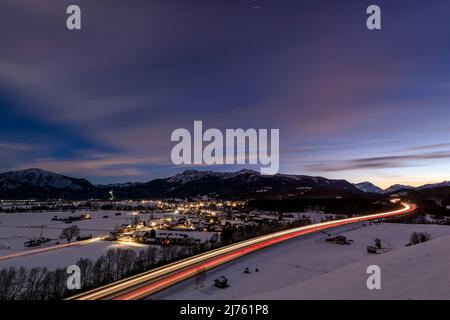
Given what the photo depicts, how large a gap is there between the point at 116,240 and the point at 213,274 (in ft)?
150

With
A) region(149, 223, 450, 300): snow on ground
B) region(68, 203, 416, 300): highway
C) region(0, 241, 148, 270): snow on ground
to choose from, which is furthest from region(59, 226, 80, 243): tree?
region(149, 223, 450, 300): snow on ground

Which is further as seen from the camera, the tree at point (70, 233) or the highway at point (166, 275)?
the tree at point (70, 233)

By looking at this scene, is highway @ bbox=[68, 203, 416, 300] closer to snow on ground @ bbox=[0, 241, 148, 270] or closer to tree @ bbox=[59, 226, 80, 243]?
snow on ground @ bbox=[0, 241, 148, 270]

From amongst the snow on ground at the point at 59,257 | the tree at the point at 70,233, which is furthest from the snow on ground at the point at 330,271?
the tree at the point at 70,233

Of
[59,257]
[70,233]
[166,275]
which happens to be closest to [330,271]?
[166,275]

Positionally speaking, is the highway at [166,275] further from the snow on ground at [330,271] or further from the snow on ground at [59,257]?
the snow on ground at [59,257]

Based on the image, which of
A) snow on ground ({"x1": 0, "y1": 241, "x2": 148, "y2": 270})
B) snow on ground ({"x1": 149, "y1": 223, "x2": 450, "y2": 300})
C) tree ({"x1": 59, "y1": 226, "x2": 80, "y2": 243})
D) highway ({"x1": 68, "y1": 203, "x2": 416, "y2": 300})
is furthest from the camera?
tree ({"x1": 59, "y1": 226, "x2": 80, "y2": 243})

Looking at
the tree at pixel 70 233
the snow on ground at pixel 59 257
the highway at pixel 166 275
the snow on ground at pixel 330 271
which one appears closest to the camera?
the snow on ground at pixel 330 271

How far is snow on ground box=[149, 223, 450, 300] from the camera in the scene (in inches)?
542

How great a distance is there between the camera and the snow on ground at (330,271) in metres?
13.8

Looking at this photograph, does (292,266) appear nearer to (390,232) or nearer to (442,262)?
(442,262)
